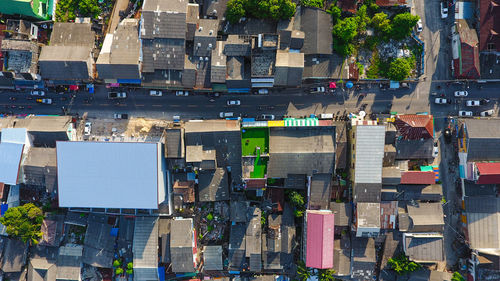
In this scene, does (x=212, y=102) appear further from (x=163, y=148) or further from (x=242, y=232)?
(x=242, y=232)

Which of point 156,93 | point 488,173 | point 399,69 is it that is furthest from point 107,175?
point 488,173

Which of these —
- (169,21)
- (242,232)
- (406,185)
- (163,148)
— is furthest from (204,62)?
(406,185)

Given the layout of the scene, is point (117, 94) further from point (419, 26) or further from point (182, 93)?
point (419, 26)

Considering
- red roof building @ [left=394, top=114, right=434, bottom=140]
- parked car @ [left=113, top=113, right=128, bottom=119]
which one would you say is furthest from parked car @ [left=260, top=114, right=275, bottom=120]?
parked car @ [left=113, top=113, right=128, bottom=119]

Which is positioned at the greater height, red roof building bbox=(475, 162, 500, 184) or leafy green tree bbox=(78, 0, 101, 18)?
leafy green tree bbox=(78, 0, 101, 18)

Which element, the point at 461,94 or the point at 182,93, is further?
the point at 182,93

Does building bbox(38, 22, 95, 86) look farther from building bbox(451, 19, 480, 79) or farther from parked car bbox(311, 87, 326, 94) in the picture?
building bbox(451, 19, 480, 79)

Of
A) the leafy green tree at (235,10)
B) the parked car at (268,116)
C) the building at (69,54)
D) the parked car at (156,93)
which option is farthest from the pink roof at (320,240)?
the building at (69,54)
